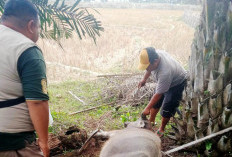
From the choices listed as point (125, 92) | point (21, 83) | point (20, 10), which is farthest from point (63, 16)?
point (125, 92)

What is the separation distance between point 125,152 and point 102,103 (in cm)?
492

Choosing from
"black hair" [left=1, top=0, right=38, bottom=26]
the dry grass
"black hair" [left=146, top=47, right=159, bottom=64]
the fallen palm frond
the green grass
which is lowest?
the green grass

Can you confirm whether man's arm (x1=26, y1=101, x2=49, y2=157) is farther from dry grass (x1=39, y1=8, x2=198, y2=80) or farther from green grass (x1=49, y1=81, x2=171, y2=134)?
dry grass (x1=39, y1=8, x2=198, y2=80)

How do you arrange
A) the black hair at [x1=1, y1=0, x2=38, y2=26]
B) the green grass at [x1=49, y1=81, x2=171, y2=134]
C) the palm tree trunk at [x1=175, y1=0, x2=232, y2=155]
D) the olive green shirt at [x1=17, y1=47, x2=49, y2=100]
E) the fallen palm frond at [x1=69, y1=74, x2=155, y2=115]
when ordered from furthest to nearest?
the fallen palm frond at [x1=69, y1=74, x2=155, y2=115], the green grass at [x1=49, y1=81, x2=171, y2=134], the palm tree trunk at [x1=175, y1=0, x2=232, y2=155], the black hair at [x1=1, y1=0, x2=38, y2=26], the olive green shirt at [x1=17, y1=47, x2=49, y2=100]

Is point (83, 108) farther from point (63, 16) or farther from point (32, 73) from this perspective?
point (32, 73)

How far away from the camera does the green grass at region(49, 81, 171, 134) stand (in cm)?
435

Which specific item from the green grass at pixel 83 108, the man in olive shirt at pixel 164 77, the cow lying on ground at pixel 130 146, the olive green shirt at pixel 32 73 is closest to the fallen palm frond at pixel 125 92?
the green grass at pixel 83 108

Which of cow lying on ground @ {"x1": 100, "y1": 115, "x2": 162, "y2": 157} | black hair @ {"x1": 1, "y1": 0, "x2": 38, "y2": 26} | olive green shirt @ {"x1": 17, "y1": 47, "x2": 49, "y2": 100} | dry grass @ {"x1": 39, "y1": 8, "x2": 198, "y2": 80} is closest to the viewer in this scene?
cow lying on ground @ {"x1": 100, "y1": 115, "x2": 162, "y2": 157}

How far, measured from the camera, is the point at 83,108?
19.3ft

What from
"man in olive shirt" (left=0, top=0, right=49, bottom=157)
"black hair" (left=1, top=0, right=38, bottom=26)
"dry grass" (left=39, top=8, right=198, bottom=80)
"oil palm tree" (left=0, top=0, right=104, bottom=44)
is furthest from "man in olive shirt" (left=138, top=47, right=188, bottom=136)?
"dry grass" (left=39, top=8, right=198, bottom=80)

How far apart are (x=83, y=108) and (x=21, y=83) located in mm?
4331

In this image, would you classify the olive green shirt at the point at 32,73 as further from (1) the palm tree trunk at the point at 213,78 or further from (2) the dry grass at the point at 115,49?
(2) the dry grass at the point at 115,49

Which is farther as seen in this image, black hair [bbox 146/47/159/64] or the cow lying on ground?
black hair [bbox 146/47/159/64]

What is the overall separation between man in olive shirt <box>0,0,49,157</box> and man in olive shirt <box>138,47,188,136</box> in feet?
6.24
